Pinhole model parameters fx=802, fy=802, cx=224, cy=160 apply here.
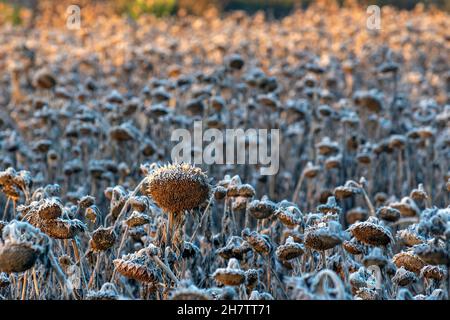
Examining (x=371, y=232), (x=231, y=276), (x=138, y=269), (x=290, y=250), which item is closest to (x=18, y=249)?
(x=138, y=269)

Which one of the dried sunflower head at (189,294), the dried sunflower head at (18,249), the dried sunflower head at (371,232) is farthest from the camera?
the dried sunflower head at (371,232)

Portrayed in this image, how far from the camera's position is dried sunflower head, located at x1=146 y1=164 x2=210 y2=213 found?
99.6 inches

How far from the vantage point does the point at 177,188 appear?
2529 mm

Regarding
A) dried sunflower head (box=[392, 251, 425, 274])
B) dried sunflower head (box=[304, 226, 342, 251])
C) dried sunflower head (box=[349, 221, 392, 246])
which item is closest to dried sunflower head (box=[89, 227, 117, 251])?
dried sunflower head (box=[304, 226, 342, 251])

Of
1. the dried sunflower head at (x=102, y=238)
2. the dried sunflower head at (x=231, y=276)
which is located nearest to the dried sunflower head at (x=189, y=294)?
the dried sunflower head at (x=231, y=276)

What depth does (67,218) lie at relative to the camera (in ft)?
8.45

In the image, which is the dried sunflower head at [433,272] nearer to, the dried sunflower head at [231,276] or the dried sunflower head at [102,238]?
the dried sunflower head at [231,276]

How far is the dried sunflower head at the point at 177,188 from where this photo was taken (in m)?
2.53

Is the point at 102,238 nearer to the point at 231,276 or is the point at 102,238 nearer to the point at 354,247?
the point at 231,276

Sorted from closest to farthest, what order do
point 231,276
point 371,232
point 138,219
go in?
point 231,276 → point 371,232 → point 138,219

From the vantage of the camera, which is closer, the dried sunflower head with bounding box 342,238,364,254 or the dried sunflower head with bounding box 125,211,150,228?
the dried sunflower head with bounding box 342,238,364,254

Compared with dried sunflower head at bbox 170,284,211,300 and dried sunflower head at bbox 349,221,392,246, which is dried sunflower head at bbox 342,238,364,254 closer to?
dried sunflower head at bbox 349,221,392,246
